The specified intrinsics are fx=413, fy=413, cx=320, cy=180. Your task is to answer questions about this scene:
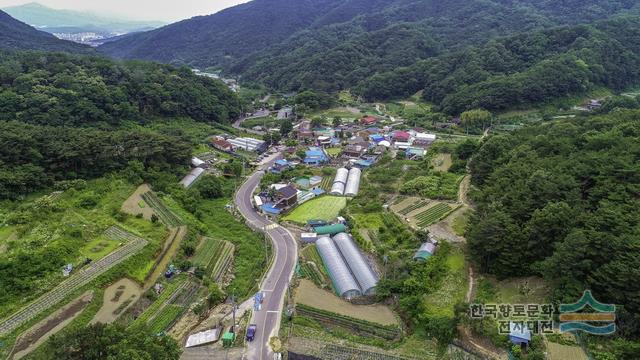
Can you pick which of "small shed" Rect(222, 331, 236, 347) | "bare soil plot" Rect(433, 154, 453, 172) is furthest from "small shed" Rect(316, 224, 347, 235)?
"bare soil plot" Rect(433, 154, 453, 172)

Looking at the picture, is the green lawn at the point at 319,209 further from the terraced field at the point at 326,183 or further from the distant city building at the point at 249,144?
the distant city building at the point at 249,144

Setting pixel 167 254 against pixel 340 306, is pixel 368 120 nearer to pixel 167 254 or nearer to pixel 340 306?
pixel 167 254

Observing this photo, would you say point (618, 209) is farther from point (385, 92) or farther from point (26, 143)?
point (385, 92)

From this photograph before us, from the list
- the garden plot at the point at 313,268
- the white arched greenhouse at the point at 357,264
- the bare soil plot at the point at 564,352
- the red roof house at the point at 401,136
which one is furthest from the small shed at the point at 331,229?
the red roof house at the point at 401,136

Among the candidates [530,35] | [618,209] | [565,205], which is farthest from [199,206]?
[530,35]

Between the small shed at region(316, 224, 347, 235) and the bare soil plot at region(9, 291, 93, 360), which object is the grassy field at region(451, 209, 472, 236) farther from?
the bare soil plot at region(9, 291, 93, 360)

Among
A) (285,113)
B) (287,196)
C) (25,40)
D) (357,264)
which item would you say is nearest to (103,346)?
(357,264)
